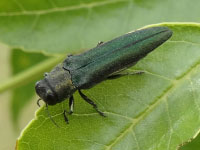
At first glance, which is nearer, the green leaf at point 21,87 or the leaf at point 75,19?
the leaf at point 75,19

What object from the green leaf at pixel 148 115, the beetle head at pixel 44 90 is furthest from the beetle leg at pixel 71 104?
the beetle head at pixel 44 90

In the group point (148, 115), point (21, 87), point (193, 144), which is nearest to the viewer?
point (148, 115)

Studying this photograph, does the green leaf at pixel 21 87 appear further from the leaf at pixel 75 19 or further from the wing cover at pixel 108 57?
the wing cover at pixel 108 57

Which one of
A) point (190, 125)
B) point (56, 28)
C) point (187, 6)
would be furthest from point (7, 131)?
point (190, 125)

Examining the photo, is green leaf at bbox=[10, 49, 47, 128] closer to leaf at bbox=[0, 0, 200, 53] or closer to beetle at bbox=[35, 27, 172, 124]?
leaf at bbox=[0, 0, 200, 53]

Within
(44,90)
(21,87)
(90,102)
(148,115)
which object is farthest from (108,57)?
(21,87)

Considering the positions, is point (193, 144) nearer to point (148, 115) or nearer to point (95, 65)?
point (148, 115)
